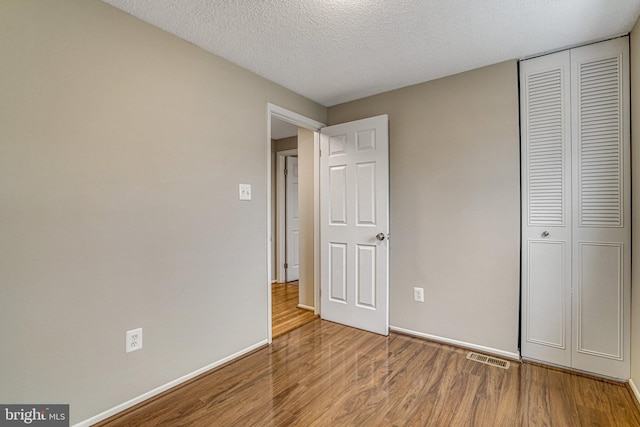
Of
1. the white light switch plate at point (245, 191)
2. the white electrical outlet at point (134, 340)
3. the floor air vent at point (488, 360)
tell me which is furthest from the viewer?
the white light switch plate at point (245, 191)

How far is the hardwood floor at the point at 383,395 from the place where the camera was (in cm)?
165

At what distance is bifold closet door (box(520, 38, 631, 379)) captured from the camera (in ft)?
6.41

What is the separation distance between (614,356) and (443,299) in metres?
1.09

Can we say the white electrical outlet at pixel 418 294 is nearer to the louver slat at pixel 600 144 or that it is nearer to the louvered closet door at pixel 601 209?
the louvered closet door at pixel 601 209

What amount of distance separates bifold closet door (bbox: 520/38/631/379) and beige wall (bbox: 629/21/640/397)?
4 cm

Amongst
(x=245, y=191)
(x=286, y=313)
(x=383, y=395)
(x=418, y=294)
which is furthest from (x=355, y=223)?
(x=383, y=395)

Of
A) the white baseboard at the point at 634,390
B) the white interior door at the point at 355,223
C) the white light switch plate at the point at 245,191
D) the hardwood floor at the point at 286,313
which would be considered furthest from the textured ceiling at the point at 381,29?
the hardwood floor at the point at 286,313

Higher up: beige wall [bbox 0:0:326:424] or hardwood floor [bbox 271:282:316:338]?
beige wall [bbox 0:0:326:424]

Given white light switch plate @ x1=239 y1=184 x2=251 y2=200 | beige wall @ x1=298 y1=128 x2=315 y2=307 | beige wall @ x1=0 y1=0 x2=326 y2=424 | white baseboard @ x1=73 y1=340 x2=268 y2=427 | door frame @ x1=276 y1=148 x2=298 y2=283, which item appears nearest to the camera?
beige wall @ x1=0 y1=0 x2=326 y2=424

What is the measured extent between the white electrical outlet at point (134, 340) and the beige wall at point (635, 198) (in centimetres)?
299

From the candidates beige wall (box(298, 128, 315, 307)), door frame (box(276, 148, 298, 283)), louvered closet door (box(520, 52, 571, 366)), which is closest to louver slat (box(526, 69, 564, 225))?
louvered closet door (box(520, 52, 571, 366))

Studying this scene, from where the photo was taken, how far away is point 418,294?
8.95 ft

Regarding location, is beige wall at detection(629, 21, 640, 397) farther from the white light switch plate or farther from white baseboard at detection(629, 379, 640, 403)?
the white light switch plate

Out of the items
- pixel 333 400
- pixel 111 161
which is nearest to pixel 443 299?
pixel 333 400
